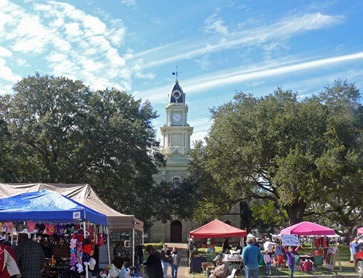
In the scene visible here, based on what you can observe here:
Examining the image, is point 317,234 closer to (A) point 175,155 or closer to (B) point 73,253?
(B) point 73,253

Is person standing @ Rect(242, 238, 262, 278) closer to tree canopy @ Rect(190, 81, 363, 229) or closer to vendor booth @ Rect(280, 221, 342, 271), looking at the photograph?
vendor booth @ Rect(280, 221, 342, 271)

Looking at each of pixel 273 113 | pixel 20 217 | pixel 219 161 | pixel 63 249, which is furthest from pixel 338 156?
pixel 20 217

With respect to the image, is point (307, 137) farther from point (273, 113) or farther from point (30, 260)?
point (30, 260)

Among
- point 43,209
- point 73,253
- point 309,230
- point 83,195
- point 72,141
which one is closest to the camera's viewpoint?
point 43,209

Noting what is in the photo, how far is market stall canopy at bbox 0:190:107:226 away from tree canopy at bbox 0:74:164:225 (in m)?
20.6

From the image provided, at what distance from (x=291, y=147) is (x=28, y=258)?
24441 mm

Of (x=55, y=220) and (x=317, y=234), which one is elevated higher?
(x=55, y=220)

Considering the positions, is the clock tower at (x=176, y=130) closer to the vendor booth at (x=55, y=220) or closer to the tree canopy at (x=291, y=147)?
the tree canopy at (x=291, y=147)

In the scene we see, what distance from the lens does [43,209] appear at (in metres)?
10.4

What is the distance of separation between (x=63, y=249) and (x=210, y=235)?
32.1 ft

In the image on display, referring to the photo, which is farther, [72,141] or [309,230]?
[72,141]

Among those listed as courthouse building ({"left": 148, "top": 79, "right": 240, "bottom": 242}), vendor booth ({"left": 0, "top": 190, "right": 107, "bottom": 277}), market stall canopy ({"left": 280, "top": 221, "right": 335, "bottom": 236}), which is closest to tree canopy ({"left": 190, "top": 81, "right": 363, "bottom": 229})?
market stall canopy ({"left": 280, "top": 221, "right": 335, "bottom": 236})

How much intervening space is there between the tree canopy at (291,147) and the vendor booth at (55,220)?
1853 cm

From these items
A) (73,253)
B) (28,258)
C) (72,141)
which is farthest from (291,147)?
(28,258)
